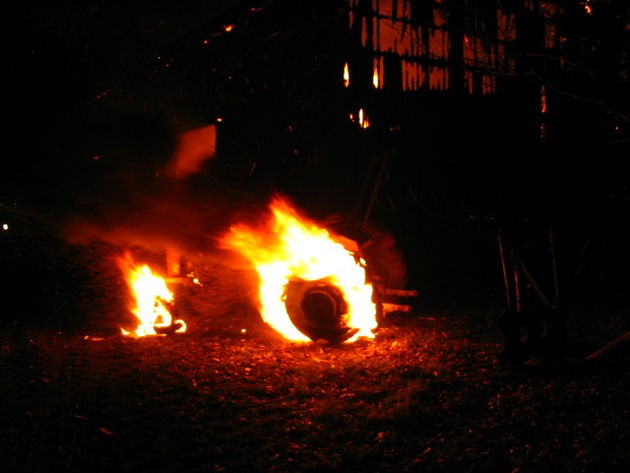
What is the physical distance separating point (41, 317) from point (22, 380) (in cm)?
432

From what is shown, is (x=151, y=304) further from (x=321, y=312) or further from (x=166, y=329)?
(x=321, y=312)

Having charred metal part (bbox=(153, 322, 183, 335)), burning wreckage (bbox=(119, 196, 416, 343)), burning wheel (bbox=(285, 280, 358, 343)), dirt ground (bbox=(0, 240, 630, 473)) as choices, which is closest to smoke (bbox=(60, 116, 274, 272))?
burning wreckage (bbox=(119, 196, 416, 343))

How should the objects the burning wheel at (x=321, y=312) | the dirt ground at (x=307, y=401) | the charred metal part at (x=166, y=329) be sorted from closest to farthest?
the dirt ground at (x=307, y=401) → the burning wheel at (x=321, y=312) → the charred metal part at (x=166, y=329)

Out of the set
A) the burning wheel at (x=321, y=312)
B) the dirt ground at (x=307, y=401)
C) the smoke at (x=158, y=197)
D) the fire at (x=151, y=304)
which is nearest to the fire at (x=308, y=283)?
the burning wheel at (x=321, y=312)

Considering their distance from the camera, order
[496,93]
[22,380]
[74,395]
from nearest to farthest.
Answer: [74,395], [22,380], [496,93]

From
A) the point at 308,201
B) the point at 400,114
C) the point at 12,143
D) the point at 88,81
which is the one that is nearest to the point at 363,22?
the point at 400,114

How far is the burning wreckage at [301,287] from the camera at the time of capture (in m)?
9.40

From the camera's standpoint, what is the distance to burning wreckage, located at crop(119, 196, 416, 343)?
940cm

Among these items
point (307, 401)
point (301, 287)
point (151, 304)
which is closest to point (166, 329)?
point (151, 304)

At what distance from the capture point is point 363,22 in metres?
12.4

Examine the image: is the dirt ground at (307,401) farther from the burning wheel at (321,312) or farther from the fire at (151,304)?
the fire at (151,304)

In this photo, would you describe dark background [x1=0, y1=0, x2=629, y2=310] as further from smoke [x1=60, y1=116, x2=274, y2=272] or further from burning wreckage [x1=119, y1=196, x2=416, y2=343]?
burning wreckage [x1=119, y1=196, x2=416, y2=343]

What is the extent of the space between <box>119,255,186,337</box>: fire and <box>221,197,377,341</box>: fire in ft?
5.70

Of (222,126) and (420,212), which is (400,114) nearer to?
(420,212)
